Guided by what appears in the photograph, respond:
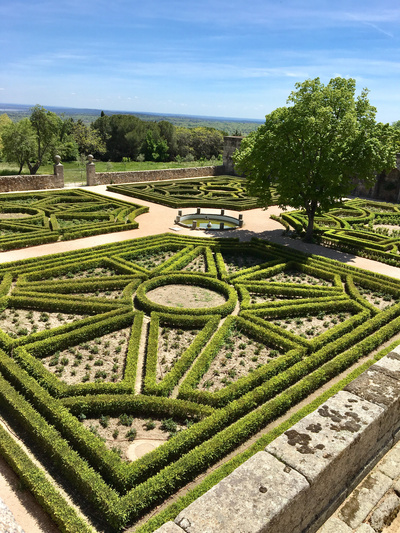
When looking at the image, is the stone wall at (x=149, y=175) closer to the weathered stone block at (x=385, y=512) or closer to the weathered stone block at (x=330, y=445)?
the weathered stone block at (x=330, y=445)

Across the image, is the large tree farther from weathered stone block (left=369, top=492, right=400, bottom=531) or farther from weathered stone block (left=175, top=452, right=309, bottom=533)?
weathered stone block (left=175, top=452, right=309, bottom=533)

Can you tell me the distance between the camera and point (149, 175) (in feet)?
123

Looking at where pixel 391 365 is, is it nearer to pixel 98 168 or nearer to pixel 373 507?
pixel 373 507

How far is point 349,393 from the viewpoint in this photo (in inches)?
212

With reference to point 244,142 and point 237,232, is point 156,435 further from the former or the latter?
point 244,142

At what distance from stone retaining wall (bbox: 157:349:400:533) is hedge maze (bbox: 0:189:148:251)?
17.1 meters

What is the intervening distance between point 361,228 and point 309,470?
23.2m

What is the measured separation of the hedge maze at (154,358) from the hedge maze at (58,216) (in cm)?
312

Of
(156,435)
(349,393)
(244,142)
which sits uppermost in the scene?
(244,142)

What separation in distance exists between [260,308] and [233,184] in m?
25.1

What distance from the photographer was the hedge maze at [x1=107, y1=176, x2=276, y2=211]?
1147 inches

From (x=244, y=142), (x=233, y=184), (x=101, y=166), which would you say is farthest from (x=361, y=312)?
(x=101, y=166)

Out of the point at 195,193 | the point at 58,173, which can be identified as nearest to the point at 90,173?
the point at 58,173

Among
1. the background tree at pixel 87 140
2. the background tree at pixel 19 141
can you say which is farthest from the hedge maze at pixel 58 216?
the background tree at pixel 87 140
